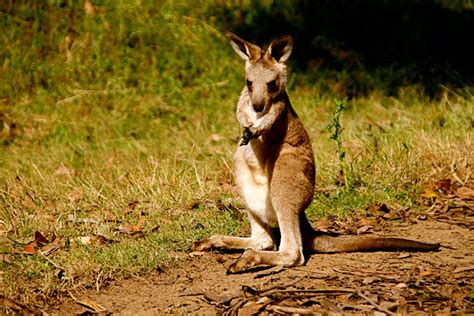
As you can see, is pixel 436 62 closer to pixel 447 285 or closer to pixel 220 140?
pixel 220 140

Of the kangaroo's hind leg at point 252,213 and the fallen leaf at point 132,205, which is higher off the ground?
the kangaroo's hind leg at point 252,213

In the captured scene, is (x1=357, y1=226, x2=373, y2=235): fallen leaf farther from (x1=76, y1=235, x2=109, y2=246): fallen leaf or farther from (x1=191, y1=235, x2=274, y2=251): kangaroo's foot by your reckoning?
(x1=76, y1=235, x2=109, y2=246): fallen leaf

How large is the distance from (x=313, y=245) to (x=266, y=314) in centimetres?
90

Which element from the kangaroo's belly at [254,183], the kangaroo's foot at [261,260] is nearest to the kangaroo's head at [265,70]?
the kangaroo's belly at [254,183]

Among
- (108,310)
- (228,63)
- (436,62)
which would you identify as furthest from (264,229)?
(436,62)

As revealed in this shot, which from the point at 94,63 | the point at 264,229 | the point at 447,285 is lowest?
the point at 94,63

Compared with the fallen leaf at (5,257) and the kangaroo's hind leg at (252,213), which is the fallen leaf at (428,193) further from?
the fallen leaf at (5,257)

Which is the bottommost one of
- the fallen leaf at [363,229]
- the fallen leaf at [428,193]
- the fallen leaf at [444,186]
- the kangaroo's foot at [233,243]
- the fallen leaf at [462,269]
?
the kangaroo's foot at [233,243]

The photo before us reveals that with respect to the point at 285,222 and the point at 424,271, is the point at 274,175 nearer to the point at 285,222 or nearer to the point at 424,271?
the point at 285,222

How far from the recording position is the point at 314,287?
3.92m

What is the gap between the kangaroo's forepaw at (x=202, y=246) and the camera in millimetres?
4598

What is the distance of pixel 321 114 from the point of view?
8.33m

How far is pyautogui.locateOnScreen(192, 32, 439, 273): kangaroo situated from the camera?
13.8ft

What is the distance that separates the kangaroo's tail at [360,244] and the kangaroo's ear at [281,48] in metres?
1.15
